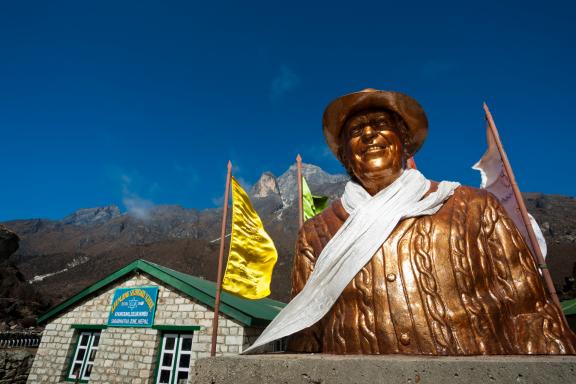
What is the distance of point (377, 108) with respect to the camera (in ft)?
8.76

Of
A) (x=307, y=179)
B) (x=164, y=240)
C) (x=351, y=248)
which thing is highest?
(x=307, y=179)

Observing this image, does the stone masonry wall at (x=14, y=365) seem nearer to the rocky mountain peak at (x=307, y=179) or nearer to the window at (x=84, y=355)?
the window at (x=84, y=355)

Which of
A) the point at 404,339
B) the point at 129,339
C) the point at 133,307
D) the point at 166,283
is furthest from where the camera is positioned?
the point at 133,307

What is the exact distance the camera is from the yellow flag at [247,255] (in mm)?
6816

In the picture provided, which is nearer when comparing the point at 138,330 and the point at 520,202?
the point at 520,202

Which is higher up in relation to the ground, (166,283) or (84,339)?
(166,283)

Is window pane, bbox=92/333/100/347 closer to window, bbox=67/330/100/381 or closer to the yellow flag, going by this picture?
window, bbox=67/330/100/381

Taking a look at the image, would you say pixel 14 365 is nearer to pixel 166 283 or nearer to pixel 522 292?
pixel 166 283

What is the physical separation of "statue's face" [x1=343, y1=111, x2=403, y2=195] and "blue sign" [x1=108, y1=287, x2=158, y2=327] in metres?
10.3

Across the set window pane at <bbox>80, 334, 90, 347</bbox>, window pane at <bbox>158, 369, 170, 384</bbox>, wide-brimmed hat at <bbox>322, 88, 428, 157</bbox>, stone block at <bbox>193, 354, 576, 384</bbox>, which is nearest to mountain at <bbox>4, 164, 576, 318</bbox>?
window pane at <bbox>80, 334, 90, 347</bbox>

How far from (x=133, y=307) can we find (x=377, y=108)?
1139 cm

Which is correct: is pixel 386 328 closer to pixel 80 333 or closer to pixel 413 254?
pixel 413 254

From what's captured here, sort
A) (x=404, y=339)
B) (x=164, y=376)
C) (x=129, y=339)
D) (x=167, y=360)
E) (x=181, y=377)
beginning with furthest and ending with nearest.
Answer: (x=129, y=339)
(x=167, y=360)
(x=164, y=376)
(x=181, y=377)
(x=404, y=339)

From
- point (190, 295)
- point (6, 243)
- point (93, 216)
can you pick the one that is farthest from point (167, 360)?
point (93, 216)
